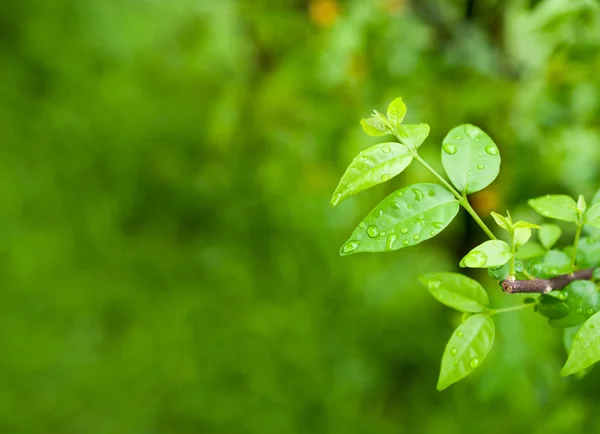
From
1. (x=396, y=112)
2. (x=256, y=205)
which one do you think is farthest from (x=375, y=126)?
(x=256, y=205)

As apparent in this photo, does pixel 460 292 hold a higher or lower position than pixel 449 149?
lower

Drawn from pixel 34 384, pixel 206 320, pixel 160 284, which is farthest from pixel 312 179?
pixel 34 384

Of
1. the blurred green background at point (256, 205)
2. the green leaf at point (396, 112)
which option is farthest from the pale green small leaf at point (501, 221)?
the blurred green background at point (256, 205)

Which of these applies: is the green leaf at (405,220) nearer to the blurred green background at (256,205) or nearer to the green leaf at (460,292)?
the green leaf at (460,292)

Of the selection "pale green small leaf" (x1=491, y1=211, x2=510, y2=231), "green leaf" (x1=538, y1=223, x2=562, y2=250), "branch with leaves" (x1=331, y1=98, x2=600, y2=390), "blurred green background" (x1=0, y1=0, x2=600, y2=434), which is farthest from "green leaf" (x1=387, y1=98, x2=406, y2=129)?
"blurred green background" (x1=0, y1=0, x2=600, y2=434)

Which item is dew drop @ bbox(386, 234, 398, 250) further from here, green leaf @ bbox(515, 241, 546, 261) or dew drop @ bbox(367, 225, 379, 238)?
green leaf @ bbox(515, 241, 546, 261)

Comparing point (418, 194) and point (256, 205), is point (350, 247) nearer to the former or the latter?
point (418, 194)

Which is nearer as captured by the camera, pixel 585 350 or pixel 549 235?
pixel 585 350
